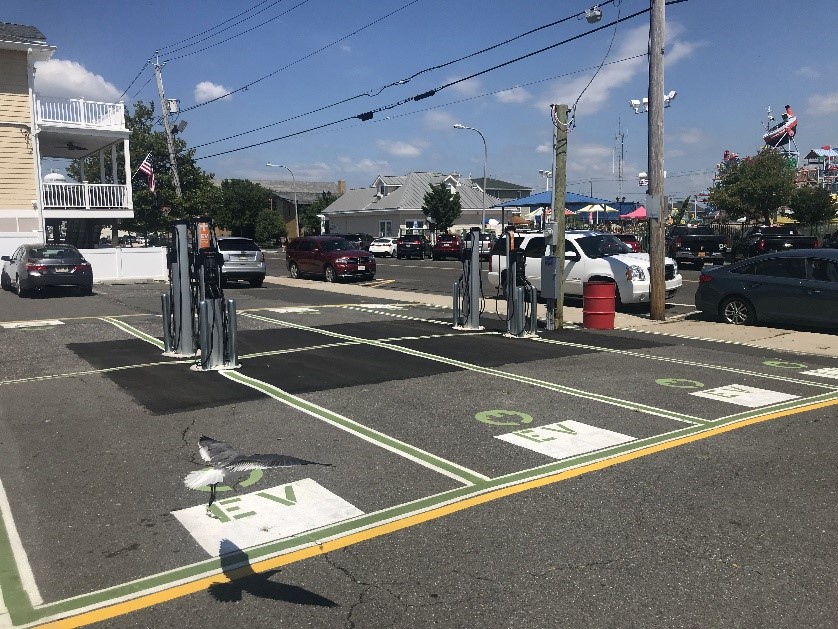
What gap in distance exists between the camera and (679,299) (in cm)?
1936

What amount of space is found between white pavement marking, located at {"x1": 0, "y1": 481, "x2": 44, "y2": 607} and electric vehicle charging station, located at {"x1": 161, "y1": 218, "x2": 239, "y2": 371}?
436 cm

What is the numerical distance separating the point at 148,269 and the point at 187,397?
20728 mm

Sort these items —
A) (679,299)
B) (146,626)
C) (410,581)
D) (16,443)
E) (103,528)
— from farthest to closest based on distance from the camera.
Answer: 1. (679,299)
2. (16,443)
3. (103,528)
4. (410,581)
5. (146,626)

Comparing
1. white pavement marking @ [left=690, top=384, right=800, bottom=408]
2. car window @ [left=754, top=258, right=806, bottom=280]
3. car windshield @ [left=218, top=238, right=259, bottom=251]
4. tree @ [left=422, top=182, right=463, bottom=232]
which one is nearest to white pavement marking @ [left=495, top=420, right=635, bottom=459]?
white pavement marking @ [left=690, top=384, right=800, bottom=408]

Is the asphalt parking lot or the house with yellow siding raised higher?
the house with yellow siding

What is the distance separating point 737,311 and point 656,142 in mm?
3637

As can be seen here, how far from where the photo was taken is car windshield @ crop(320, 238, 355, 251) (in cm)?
2739

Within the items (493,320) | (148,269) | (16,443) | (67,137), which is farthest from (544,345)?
(67,137)

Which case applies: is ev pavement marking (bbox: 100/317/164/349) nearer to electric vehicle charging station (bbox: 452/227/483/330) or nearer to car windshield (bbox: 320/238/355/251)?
electric vehicle charging station (bbox: 452/227/483/330)

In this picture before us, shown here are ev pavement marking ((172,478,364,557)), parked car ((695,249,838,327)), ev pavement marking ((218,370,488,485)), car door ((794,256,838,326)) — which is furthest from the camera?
parked car ((695,249,838,327))

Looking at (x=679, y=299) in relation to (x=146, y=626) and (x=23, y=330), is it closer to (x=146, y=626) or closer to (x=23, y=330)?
(x=23, y=330)

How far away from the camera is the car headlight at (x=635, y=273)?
16266mm

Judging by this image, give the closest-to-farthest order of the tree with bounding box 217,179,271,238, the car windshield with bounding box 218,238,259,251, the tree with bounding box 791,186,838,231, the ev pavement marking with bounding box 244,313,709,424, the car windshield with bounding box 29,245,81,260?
the ev pavement marking with bounding box 244,313,709,424 → the car windshield with bounding box 29,245,81,260 → the car windshield with bounding box 218,238,259,251 → the tree with bounding box 791,186,838,231 → the tree with bounding box 217,179,271,238

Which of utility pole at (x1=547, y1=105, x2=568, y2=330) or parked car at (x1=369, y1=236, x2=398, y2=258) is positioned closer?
utility pole at (x1=547, y1=105, x2=568, y2=330)
